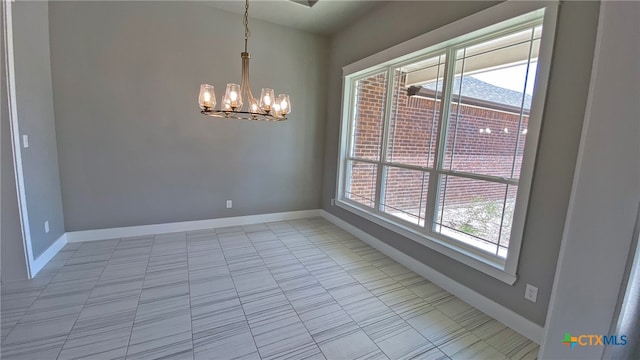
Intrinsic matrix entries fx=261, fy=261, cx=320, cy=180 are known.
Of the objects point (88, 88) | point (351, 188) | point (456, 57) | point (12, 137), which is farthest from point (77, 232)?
point (456, 57)

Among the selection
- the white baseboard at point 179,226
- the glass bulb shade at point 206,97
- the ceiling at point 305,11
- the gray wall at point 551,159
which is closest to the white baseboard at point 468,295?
the gray wall at point 551,159

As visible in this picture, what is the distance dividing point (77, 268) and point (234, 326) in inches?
75.4

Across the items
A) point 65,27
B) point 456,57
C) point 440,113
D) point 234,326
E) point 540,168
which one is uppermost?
point 65,27

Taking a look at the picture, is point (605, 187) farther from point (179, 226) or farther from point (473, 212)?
point (179, 226)

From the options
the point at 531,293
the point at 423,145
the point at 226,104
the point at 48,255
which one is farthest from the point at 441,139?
the point at 48,255

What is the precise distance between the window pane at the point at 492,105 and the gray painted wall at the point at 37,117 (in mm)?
3894

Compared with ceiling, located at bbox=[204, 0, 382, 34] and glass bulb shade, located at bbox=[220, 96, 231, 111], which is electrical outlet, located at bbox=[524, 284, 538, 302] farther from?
ceiling, located at bbox=[204, 0, 382, 34]

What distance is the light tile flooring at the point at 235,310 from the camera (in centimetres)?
171

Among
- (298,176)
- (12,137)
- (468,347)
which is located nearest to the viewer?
(468,347)

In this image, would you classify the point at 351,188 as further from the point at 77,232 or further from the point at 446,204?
the point at 77,232

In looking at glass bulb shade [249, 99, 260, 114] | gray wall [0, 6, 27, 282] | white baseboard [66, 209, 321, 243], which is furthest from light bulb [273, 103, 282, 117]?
white baseboard [66, 209, 321, 243]

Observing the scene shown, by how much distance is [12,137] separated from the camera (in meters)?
2.18

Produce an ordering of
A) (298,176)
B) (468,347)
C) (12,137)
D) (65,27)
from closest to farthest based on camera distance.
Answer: (468,347), (12,137), (65,27), (298,176)

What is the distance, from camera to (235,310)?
2074mm
